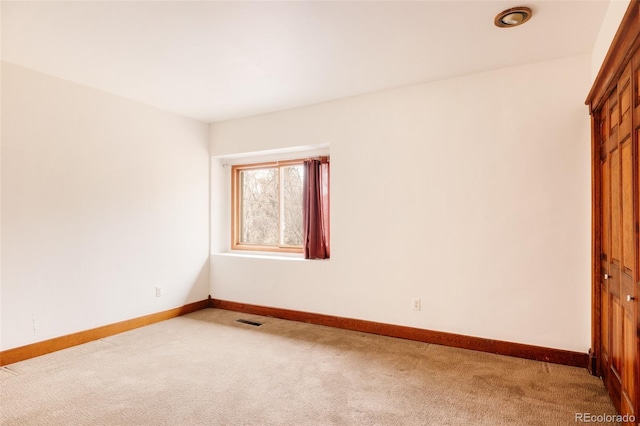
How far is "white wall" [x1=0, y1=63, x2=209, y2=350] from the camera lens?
3.08 m

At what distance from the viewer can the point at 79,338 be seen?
3459 millimetres

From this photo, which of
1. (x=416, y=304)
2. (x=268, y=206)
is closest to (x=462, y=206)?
(x=416, y=304)

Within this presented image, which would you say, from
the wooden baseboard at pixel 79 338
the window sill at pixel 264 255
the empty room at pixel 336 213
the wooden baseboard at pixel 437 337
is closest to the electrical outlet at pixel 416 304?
the empty room at pixel 336 213

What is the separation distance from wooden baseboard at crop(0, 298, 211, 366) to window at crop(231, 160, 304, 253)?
1269mm

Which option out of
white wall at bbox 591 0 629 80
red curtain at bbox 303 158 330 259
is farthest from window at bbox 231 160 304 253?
white wall at bbox 591 0 629 80

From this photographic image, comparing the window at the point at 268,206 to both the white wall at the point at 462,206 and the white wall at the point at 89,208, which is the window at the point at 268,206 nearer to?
the white wall at the point at 462,206

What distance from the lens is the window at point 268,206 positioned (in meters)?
4.70

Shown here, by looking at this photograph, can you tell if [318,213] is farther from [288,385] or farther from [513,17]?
[513,17]

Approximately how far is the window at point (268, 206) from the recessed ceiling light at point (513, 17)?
2668 mm

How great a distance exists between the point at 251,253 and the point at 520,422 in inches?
142

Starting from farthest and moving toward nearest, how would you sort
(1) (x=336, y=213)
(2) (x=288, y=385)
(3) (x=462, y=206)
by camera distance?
(1) (x=336, y=213) → (3) (x=462, y=206) → (2) (x=288, y=385)

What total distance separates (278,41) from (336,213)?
1903mm

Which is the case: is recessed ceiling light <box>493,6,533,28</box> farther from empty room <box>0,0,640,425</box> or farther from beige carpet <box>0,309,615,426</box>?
beige carpet <box>0,309,615,426</box>

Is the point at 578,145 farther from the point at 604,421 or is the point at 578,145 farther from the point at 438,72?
the point at 604,421
